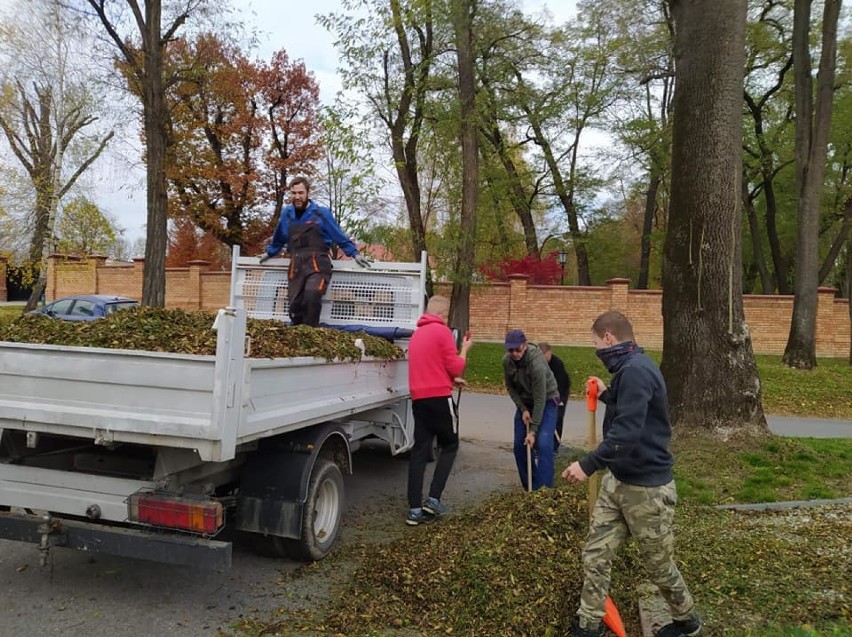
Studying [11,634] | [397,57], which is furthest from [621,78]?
[11,634]

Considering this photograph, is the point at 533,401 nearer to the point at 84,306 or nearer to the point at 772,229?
the point at 84,306

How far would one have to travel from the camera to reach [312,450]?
3.98m

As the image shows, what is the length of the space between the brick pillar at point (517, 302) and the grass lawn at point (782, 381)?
8.98ft

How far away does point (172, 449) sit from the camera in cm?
331

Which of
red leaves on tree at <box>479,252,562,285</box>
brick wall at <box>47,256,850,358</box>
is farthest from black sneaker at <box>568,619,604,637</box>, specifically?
red leaves on tree at <box>479,252,562,285</box>

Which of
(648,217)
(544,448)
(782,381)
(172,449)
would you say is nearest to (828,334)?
(648,217)

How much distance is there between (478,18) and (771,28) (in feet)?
42.2

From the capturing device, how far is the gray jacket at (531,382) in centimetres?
555

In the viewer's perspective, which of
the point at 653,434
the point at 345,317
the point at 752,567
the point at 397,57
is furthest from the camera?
the point at 397,57

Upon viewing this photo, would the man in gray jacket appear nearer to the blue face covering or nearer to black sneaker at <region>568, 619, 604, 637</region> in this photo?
the blue face covering

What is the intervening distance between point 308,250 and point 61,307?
15285 mm

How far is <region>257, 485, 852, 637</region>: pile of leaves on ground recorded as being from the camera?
3318 mm

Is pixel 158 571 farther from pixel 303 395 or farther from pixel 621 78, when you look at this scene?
pixel 621 78

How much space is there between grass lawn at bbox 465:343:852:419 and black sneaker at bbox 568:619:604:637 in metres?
10.7
